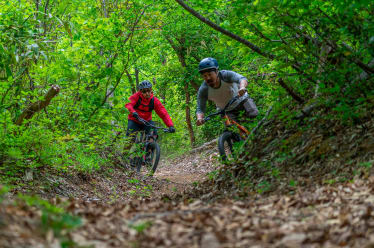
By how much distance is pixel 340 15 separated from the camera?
427 cm

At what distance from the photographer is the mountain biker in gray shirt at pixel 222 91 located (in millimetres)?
7305

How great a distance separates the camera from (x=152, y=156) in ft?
33.9

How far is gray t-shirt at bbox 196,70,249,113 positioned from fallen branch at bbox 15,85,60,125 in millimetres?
2818

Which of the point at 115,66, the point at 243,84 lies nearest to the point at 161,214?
the point at 243,84

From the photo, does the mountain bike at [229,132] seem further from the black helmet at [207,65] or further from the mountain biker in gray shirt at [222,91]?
the black helmet at [207,65]

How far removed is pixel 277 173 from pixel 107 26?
5208 millimetres

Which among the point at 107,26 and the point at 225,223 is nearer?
the point at 225,223

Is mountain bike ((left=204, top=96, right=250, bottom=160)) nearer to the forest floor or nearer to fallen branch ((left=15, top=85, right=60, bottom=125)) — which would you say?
fallen branch ((left=15, top=85, right=60, bottom=125))

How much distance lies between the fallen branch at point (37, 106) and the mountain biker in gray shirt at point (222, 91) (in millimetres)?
2632

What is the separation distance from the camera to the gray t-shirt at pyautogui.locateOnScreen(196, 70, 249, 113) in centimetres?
749

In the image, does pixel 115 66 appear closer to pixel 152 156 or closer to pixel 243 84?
pixel 152 156

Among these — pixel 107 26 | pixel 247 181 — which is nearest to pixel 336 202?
pixel 247 181

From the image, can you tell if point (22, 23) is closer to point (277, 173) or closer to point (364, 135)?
point (277, 173)

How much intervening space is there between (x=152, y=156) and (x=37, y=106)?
4.33m
